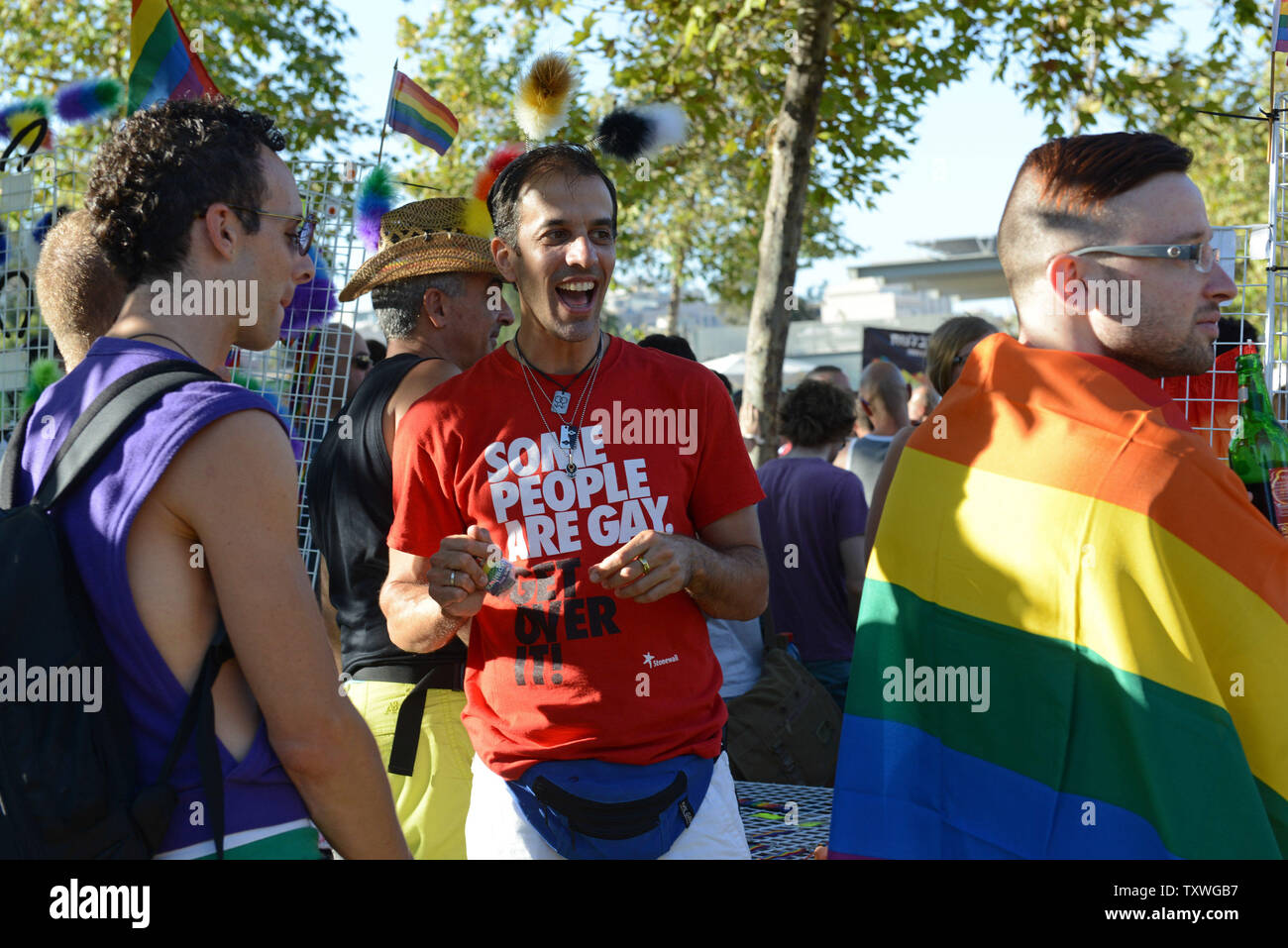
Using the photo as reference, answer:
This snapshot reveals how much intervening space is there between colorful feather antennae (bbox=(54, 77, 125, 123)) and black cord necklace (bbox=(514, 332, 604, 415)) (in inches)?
124

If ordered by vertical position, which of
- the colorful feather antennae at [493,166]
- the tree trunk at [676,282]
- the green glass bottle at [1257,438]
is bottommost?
the green glass bottle at [1257,438]

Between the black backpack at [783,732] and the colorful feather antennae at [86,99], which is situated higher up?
the colorful feather antennae at [86,99]

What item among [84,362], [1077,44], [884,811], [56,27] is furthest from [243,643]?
[56,27]

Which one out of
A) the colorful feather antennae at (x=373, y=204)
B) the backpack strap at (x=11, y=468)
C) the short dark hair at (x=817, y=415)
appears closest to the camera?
the backpack strap at (x=11, y=468)

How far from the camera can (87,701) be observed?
1.71 meters

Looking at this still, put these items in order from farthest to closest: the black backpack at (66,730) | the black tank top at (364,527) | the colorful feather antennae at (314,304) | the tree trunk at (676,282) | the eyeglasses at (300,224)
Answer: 1. the tree trunk at (676,282)
2. the colorful feather antennae at (314,304)
3. the black tank top at (364,527)
4. the eyeglasses at (300,224)
5. the black backpack at (66,730)

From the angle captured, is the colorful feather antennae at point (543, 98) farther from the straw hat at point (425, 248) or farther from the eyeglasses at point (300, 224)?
the eyeglasses at point (300, 224)

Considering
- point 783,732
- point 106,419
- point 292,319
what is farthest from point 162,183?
point 783,732

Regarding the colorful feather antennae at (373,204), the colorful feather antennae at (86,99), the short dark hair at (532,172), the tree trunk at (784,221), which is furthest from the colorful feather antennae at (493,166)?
the tree trunk at (784,221)

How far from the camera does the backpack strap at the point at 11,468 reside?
188 centimetres

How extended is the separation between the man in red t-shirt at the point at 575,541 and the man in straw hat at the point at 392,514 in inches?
15.8

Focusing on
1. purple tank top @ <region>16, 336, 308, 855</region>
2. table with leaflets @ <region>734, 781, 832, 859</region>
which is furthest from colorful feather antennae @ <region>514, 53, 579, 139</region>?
table with leaflets @ <region>734, 781, 832, 859</region>

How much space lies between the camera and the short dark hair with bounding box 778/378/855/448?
539cm

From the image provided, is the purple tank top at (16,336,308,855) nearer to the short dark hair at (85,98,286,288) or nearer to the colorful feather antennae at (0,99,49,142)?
the short dark hair at (85,98,286,288)
